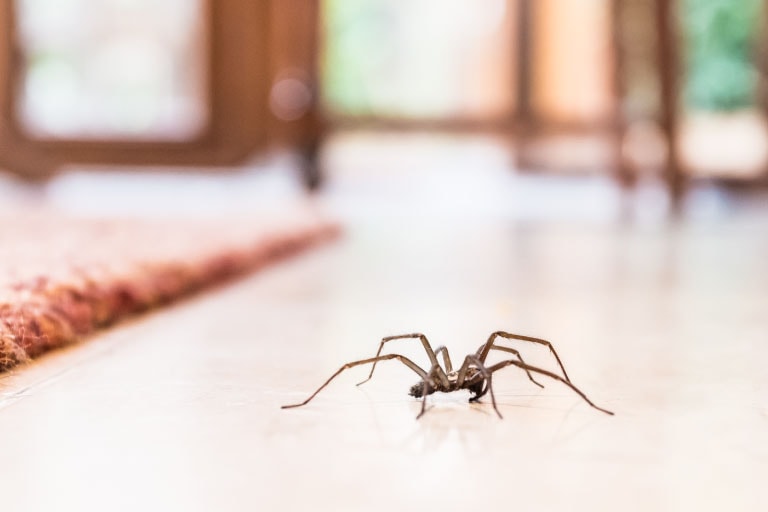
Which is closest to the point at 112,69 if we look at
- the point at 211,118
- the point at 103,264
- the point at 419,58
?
the point at 211,118

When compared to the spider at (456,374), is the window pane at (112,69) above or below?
above

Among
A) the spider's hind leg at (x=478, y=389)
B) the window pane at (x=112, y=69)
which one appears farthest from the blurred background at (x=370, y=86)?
the spider's hind leg at (x=478, y=389)

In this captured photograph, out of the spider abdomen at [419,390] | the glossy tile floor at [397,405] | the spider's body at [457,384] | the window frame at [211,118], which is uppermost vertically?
the window frame at [211,118]

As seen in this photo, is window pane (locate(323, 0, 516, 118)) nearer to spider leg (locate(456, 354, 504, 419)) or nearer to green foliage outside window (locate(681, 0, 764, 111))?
green foliage outside window (locate(681, 0, 764, 111))

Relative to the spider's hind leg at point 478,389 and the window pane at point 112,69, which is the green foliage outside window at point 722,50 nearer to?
the window pane at point 112,69

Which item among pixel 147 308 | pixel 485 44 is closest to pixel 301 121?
pixel 485 44

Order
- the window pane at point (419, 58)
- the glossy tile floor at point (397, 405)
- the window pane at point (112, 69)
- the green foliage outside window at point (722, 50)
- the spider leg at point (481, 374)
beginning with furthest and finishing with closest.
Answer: the green foliage outside window at point (722, 50)
the window pane at point (419, 58)
the window pane at point (112, 69)
the spider leg at point (481, 374)
the glossy tile floor at point (397, 405)

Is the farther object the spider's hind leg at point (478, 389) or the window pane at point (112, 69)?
the window pane at point (112, 69)

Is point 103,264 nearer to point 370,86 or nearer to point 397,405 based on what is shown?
point 397,405
